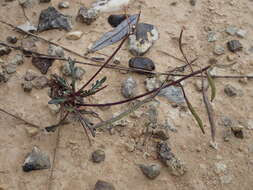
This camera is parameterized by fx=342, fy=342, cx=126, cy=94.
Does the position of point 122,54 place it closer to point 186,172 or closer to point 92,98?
point 92,98

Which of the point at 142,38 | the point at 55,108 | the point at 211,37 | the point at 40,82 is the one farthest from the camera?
the point at 211,37

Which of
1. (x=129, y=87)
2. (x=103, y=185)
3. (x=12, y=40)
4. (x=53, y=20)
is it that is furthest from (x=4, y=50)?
(x=103, y=185)

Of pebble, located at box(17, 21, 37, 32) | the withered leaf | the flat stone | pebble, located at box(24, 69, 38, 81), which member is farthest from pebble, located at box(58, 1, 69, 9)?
pebble, located at box(24, 69, 38, 81)

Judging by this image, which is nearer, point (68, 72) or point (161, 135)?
point (161, 135)

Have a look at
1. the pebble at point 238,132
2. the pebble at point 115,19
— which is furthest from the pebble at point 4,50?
the pebble at point 238,132

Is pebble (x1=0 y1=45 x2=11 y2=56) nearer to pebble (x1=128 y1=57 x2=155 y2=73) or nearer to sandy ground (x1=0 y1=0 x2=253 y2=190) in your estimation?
sandy ground (x1=0 y1=0 x2=253 y2=190)

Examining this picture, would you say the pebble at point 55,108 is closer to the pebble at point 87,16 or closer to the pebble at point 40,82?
the pebble at point 40,82

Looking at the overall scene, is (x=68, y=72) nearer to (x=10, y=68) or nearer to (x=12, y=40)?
(x=10, y=68)

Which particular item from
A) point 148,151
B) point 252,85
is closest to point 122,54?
point 148,151
